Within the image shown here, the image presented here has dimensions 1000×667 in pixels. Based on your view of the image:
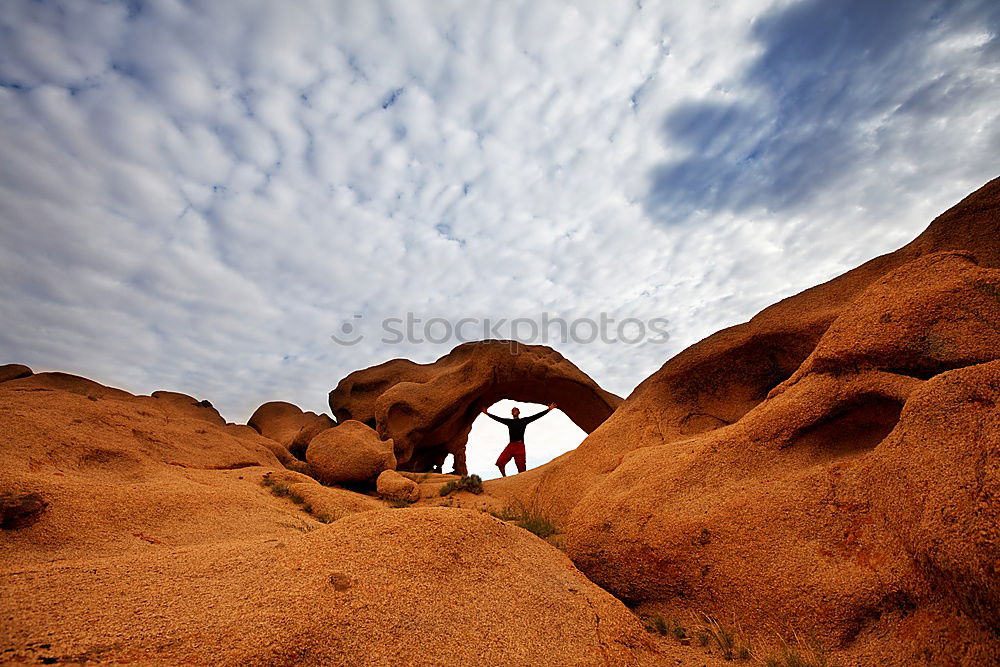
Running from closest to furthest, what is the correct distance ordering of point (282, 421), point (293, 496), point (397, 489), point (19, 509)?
point (19, 509) < point (293, 496) < point (397, 489) < point (282, 421)

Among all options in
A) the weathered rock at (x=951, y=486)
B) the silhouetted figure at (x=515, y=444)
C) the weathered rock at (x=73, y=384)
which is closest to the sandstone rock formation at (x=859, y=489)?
the weathered rock at (x=951, y=486)

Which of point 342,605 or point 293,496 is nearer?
Result: point 342,605

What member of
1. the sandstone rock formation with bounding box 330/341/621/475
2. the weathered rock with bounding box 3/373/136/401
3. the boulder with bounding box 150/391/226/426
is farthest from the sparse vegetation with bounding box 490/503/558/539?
the boulder with bounding box 150/391/226/426

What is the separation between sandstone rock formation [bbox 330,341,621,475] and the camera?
1380 cm

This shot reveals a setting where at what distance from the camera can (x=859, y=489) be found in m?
3.13

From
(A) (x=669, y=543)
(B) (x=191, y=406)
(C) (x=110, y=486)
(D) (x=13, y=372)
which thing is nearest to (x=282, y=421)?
(B) (x=191, y=406)

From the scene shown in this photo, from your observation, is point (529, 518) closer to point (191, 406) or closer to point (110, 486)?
point (110, 486)

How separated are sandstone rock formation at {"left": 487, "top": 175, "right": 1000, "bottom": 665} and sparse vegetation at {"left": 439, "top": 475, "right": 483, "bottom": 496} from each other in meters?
5.87

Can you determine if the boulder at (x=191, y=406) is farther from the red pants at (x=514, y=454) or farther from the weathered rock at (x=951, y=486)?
the weathered rock at (x=951, y=486)

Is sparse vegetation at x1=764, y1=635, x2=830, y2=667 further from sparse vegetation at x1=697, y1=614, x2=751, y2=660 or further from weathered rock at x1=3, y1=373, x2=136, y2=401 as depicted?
weathered rock at x1=3, y1=373, x2=136, y2=401

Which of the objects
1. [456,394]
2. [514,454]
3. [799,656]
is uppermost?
[456,394]

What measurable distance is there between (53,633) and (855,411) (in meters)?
4.91

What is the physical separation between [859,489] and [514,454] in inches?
446

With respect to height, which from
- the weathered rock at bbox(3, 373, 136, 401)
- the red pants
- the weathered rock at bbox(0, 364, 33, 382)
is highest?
the weathered rock at bbox(0, 364, 33, 382)
